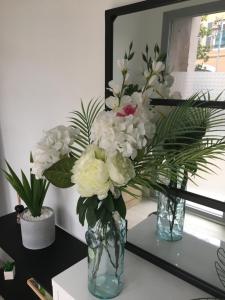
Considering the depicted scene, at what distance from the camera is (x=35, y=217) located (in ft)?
4.53

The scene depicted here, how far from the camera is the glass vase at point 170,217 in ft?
3.05

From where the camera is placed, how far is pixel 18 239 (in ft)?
4.71

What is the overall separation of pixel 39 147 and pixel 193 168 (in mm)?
463

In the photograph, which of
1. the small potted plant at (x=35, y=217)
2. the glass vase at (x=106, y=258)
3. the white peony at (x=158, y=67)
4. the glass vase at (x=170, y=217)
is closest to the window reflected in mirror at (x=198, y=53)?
the white peony at (x=158, y=67)

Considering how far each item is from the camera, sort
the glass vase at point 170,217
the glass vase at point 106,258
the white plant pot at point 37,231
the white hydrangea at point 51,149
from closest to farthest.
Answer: the white hydrangea at point 51,149
the glass vase at point 106,258
the glass vase at point 170,217
the white plant pot at point 37,231

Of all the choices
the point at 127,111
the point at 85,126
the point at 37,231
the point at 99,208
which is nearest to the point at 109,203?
the point at 99,208

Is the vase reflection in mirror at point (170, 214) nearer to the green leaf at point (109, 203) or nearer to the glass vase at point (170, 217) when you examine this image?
the glass vase at point (170, 217)

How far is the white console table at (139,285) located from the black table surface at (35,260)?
234mm

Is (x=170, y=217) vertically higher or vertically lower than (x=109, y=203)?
lower

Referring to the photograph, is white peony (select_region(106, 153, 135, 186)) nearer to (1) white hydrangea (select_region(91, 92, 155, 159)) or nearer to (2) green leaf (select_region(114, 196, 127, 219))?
(1) white hydrangea (select_region(91, 92, 155, 159))

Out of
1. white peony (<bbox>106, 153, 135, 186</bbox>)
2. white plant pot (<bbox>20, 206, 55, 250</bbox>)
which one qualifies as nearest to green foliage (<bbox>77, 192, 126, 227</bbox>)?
white peony (<bbox>106, 153, 135, 186</bbox>)

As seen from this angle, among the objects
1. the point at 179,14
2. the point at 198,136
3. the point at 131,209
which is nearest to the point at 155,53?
the point at 179,14

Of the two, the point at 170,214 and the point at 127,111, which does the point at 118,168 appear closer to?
the point at 127,111

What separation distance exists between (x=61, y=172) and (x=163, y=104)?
1.33ft
